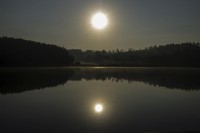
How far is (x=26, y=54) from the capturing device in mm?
174250

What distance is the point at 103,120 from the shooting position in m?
23.0

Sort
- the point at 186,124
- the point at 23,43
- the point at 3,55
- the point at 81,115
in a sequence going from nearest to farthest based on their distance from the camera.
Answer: the point at 186,124 → the point at 81,115 → the point at 3,55 → the point at 23,43

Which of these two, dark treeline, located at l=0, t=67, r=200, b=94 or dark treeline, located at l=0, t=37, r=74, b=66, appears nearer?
dark treeline, located at l=0, t=67, r=200, b=94

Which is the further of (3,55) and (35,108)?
(3,55)

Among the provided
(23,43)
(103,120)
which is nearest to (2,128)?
(103,120)

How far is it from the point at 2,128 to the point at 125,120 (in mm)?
9481

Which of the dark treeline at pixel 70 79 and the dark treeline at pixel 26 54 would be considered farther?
the dark treeline at pixel 26 54

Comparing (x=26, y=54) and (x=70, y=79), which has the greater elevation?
(x=26, y=54)

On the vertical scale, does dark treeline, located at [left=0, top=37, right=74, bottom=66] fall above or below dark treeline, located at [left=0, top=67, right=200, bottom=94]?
above

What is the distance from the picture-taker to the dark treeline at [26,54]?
161325mm

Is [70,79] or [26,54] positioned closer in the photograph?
[70,79]

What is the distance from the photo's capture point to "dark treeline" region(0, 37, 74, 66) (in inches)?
6351

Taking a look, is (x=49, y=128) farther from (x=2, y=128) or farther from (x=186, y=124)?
(x=186, y=124)

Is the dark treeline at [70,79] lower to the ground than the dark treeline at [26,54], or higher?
lower
